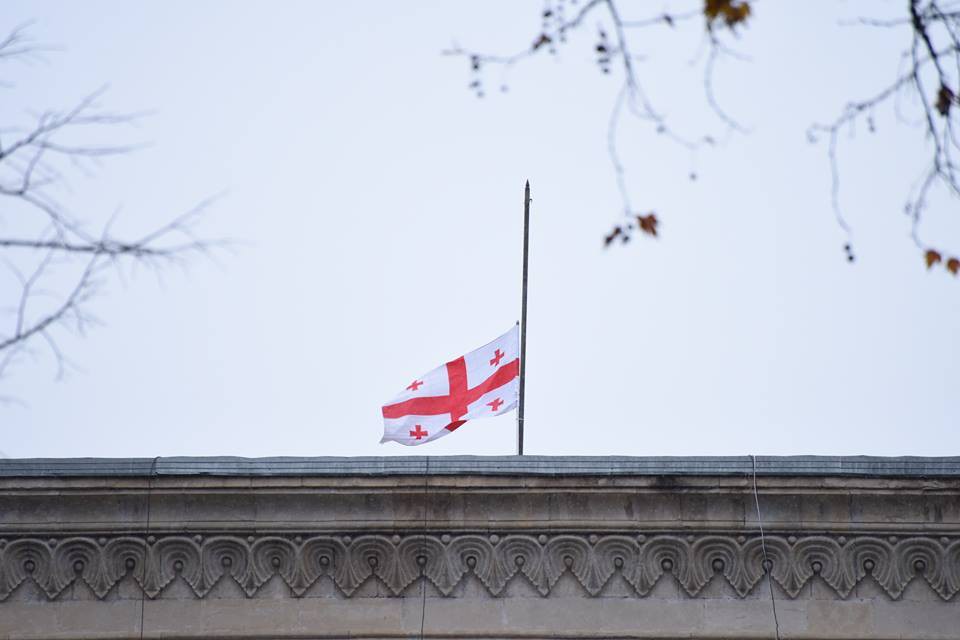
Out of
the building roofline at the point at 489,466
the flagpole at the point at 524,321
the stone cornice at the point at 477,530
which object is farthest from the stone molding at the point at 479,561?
the flagpole at the point at 524,321

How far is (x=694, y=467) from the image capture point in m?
16.1

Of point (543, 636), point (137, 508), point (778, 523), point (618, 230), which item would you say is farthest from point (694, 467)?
point (618, 230)

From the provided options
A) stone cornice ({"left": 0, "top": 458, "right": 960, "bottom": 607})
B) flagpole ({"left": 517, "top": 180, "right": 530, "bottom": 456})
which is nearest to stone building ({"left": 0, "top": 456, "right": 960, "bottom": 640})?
stone cornice ({"left": 0, "top": 458, "right": 960, "bottom": 607})

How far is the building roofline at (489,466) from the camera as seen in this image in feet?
52.9

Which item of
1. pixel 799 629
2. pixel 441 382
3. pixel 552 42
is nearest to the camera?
pixel 552 42

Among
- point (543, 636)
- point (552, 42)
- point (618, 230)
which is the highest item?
point (552, 42)

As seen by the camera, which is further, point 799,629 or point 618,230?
point 799,629

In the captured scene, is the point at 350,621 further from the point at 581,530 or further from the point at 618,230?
the point at 618,230

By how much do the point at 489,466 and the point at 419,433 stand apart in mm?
5148

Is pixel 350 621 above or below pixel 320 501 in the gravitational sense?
below

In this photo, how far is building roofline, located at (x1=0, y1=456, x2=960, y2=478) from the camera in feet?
52.9

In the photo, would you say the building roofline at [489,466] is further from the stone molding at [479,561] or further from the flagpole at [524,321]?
the flagpole at [524,321]

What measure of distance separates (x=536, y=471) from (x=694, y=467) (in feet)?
4.89

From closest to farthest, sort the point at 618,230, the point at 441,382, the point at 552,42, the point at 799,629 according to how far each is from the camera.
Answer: the point at 552,42 < the point at 618,230 < the point at 799,629 < the point at 441,382
